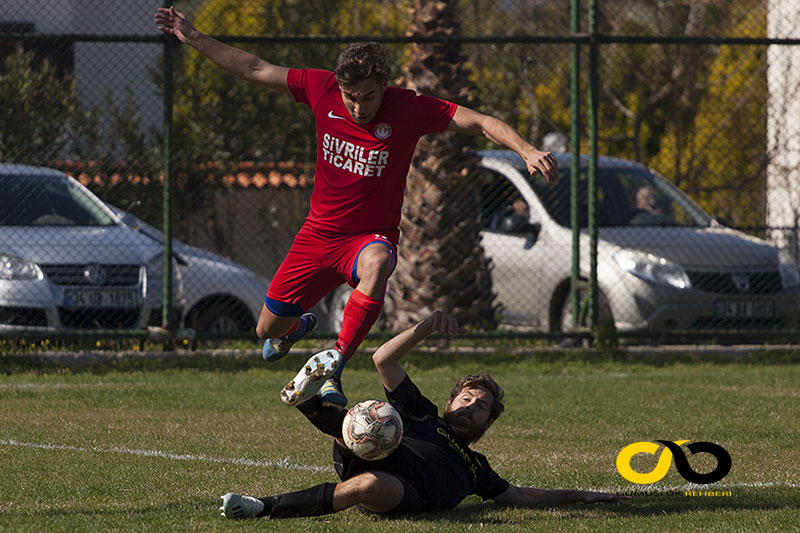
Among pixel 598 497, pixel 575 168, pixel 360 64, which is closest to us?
pixel 598 497

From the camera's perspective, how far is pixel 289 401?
520 cm

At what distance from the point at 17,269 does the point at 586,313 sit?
509 cm

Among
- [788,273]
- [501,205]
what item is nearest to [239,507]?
[501,205]

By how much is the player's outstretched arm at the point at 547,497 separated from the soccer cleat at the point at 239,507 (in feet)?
3.63

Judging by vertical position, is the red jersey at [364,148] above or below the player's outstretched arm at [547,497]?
above

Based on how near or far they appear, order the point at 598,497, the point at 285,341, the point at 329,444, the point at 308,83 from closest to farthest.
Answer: the point at 598,497, the point at 308,83, the point at 285,341, the point at 329,444

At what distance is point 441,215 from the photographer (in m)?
13.4

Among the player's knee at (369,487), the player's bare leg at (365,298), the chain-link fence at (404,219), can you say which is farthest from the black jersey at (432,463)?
the chain-link fence at (404,219)

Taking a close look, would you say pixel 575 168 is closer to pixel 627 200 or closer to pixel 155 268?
pixel 627 200

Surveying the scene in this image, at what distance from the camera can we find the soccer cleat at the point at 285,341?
23.7 feet

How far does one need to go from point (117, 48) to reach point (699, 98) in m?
10.0

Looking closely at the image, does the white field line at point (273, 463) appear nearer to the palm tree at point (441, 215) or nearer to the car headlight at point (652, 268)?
the car headlight at point (652, 268)

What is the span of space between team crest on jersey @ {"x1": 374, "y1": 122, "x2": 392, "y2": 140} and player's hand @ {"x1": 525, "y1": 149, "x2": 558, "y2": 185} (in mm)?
1038

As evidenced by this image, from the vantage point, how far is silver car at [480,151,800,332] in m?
12.2
